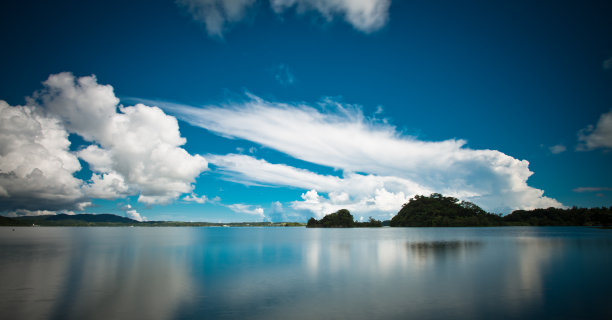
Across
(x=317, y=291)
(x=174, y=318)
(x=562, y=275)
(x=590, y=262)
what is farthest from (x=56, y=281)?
(x=590, y=262)

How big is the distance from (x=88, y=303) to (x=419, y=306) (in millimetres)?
21044

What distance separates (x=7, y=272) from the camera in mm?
30922

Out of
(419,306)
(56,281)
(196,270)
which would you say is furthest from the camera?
(196,270)

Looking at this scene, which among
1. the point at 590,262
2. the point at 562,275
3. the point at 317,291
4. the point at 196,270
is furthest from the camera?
the point at 590,262

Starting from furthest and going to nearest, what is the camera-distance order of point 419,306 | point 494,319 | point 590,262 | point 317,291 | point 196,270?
point 590,262
point 196,270
point 317,291
point 419,306
point 494,319

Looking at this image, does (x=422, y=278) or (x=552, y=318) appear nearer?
(x=552, y=318)

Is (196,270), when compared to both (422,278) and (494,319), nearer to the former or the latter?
(422,278)

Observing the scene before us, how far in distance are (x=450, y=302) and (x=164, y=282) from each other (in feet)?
75.0

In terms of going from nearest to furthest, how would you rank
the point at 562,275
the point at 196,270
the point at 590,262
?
the point at 562,275, the point at 196,270, the point at 590,262

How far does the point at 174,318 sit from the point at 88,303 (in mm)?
7335

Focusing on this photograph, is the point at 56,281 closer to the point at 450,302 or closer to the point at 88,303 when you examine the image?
the point at 88,303

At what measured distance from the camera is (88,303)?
20.0 meters

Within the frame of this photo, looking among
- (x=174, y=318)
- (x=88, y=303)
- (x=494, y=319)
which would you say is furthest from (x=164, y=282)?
(x=494, y=319)

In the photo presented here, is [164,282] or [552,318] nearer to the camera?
[552,318]
